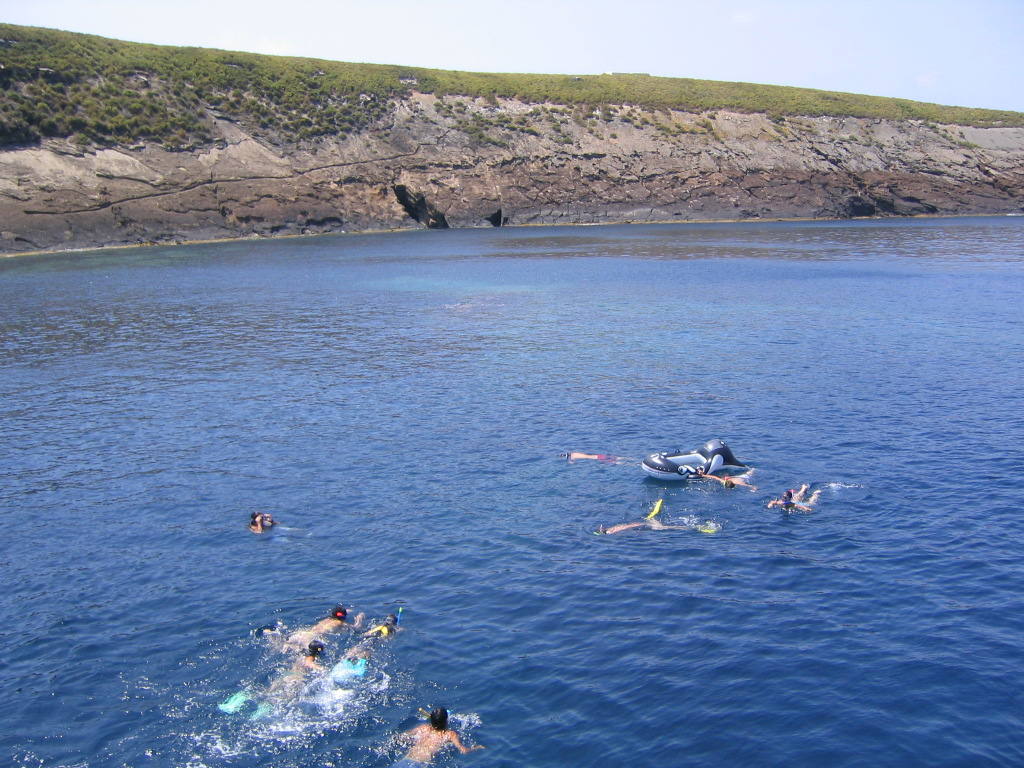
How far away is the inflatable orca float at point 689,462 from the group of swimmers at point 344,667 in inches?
426

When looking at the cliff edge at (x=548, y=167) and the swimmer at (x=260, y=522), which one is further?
the cliff edge at (x=548, y=167)

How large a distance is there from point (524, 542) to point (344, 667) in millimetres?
7149

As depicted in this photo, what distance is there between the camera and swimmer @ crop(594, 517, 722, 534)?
80.6ft

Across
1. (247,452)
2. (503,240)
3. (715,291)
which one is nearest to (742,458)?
(247,452)

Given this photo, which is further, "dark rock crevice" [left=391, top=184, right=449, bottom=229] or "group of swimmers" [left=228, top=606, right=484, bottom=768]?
"dark rock crevice" [left=391, top=184, right=449, bottom=229]

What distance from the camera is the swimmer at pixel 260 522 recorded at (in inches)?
977

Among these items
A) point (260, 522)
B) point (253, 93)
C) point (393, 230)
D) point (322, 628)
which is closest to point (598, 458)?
point (260, 522)

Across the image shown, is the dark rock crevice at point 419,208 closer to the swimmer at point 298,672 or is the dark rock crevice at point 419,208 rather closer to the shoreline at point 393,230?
the shoreline at point 393,230

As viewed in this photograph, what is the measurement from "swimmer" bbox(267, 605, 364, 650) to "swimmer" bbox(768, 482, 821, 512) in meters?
12.8

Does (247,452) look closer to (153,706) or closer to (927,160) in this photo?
(153,706)

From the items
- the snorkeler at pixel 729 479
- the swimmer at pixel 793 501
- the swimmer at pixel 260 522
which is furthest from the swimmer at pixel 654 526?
the swimmer at pixel 260 522

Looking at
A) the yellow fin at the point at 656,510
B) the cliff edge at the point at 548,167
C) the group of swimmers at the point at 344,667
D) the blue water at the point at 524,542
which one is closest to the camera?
the group of swimmers at the point at 344,667

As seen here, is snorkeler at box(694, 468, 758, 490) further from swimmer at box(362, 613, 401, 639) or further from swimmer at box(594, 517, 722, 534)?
swimmer at box(362, 613, 401, 639)

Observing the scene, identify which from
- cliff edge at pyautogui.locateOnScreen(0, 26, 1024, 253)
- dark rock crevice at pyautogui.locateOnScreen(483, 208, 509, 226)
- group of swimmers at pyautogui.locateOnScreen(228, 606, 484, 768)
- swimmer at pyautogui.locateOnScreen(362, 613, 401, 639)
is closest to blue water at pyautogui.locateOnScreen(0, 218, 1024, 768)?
group of swimmers at pyautogui.locateOnScreen(228, 606, 484, 768)
